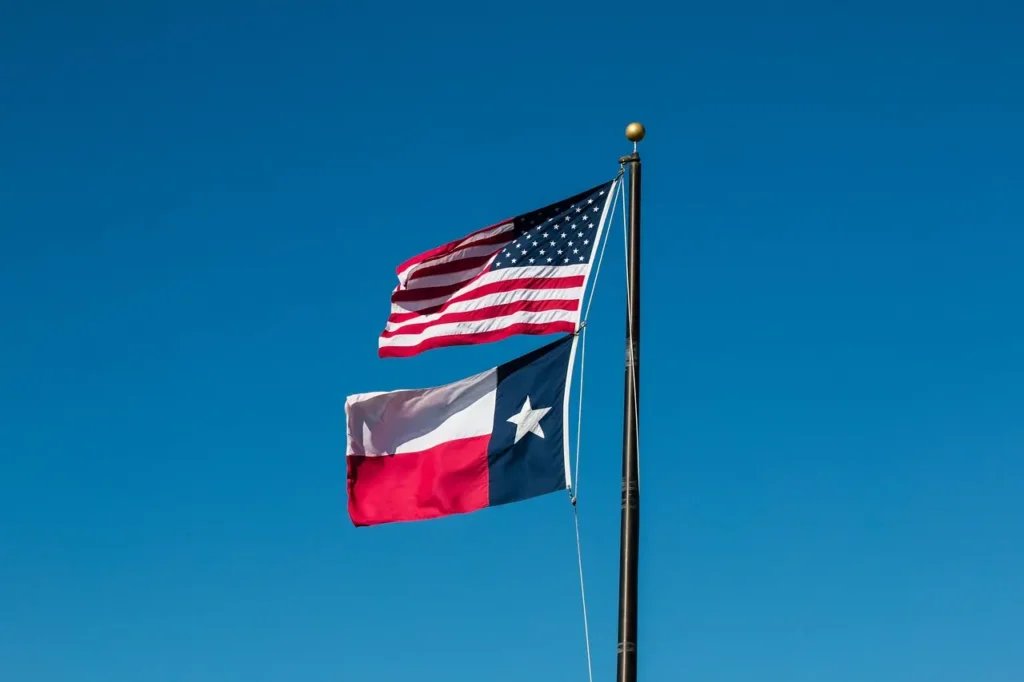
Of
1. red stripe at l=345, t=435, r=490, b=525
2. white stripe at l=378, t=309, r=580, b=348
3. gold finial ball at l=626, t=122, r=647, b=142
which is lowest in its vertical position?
red stripe at l=345, t=435, r=490, b=525

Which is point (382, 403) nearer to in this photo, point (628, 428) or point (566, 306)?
point (566, 306)

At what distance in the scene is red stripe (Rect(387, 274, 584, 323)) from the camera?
1694 cm

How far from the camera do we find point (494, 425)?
56.0 feet

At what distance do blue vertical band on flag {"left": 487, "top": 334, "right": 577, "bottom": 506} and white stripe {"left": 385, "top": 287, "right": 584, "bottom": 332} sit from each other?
0.69 meters

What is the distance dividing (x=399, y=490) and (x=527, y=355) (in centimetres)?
290

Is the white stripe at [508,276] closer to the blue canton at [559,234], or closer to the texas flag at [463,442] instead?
the blue canton at [559,234]

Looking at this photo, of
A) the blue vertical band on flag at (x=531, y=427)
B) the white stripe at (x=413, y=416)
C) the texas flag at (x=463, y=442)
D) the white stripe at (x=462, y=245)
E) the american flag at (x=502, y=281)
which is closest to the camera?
the blue vertical band on flag at (x=531, y=427)

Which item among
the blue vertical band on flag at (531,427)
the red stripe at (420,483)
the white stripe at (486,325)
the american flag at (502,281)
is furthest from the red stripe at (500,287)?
the red stripe at (420,483)

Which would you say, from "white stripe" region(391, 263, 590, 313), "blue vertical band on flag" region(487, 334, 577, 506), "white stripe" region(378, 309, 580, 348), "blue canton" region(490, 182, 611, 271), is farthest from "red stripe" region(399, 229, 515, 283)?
"blue vertical band on flag" region(487, 334, 577, 506)

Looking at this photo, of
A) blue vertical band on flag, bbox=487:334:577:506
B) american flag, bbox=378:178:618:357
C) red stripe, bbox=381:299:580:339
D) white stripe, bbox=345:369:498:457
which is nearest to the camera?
blue vertical band on flag, bbox=487:334:577:506

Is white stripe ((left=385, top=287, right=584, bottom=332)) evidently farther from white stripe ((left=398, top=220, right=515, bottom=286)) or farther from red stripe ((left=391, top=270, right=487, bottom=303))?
white stripe ((left=398, top=220, right=515, bottom=286))

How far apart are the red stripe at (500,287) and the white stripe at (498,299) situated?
5 centimetres

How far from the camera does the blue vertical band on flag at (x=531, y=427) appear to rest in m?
16.1

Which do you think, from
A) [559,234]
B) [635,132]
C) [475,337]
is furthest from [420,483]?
[635,132]
